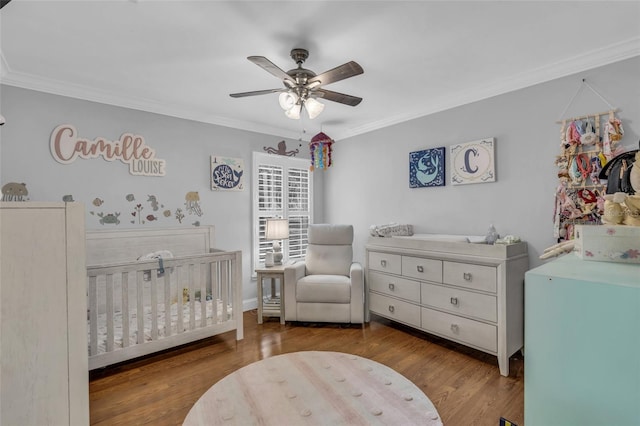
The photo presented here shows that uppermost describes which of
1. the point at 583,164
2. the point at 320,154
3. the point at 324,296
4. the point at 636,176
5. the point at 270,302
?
the point at 320,154

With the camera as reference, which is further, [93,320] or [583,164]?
[583,164]

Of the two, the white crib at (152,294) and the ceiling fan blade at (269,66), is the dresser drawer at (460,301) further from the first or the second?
the ceiling fan blade at (269,66)

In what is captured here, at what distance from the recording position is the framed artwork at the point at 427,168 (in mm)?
3121

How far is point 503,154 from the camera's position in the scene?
8.77 feet

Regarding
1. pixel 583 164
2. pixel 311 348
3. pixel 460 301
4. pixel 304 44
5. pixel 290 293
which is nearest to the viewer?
pixel 304 44

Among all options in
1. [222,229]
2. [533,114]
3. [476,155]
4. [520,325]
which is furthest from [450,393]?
[222,229]

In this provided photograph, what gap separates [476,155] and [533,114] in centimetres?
54

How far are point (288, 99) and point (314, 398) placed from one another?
1.87 m

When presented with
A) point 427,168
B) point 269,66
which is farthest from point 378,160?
point 269,66

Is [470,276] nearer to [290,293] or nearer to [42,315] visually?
[290,293]

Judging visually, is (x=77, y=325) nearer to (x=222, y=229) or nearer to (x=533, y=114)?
(x=222, y=229)

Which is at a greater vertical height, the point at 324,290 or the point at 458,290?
the point at 458,290

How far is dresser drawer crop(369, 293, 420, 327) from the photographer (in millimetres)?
2807

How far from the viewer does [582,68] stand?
223cm
